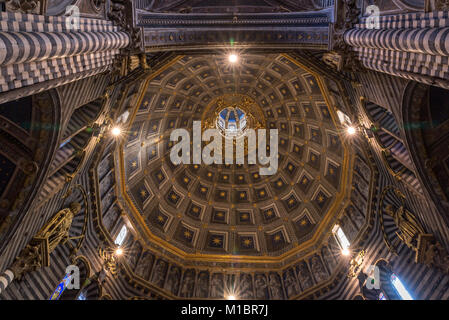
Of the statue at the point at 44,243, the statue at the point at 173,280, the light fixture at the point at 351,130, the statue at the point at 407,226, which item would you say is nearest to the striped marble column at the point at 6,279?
the statue at the point at 44,243

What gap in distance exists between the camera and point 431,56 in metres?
7.98

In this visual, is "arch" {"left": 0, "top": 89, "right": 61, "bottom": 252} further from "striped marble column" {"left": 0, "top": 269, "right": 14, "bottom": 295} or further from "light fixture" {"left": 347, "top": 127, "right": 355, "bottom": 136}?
"light fixture" {"left": 347, "top": 127, "right": 355, "bottom": 136}

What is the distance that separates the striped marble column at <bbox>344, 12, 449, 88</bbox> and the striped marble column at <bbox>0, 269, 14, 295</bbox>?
15.7m

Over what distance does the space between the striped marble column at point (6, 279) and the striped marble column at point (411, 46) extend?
15731 millimetres

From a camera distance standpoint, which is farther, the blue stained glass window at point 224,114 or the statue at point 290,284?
the blue stained glass window at point 224,114

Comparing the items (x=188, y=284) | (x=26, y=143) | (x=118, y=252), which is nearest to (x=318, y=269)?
(x=188, y=284)

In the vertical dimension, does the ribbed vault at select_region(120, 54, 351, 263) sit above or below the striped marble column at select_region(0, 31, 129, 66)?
above

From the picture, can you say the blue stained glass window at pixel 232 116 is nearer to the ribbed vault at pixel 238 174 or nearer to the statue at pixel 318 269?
the ribbed vault at pixel 238 174

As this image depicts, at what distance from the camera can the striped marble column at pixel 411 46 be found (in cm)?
750

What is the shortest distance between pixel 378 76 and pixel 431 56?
15.0 ft

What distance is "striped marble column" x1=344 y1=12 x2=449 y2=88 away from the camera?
7.50 meters

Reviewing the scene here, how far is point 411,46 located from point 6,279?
16001 mm

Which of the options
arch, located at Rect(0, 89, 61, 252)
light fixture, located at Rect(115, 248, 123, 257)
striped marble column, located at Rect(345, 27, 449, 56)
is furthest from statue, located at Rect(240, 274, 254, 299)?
striped marble column, located at Rect(345, 27, 449, 56)

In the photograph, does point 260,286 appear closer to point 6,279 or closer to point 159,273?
point 159,273
